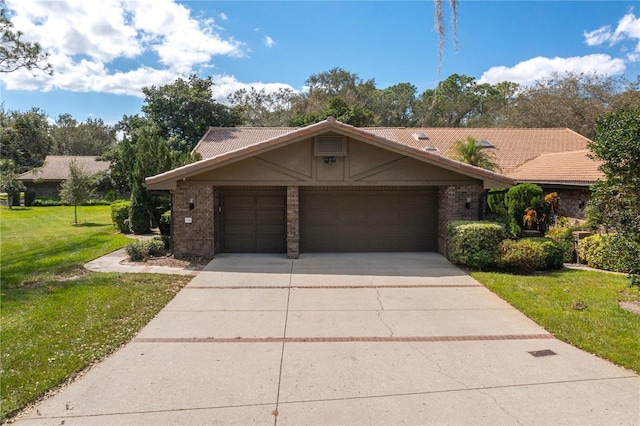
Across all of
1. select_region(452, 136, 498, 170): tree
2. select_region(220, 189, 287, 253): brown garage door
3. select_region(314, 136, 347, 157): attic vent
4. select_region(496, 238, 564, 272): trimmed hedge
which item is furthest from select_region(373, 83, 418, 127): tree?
select_region(496, 238, 564, 272): trimmed hedge

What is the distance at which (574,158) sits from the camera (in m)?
15.8

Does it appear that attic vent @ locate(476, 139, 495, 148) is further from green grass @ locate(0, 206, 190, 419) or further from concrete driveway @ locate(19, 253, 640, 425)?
green grass @ locate(0, 206, 190, 419)

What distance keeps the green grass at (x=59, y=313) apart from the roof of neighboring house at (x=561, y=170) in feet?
39.2

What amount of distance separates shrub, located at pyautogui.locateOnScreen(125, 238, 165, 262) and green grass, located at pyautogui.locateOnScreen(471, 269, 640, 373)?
8738mm

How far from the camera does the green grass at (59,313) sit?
15.7ft

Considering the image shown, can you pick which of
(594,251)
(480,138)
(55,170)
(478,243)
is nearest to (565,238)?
(594,251)

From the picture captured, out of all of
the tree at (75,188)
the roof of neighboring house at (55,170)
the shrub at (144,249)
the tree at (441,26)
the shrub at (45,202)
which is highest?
the roof of neighboring house at (55,170)

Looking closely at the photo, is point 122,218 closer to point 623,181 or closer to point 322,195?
point 322,195

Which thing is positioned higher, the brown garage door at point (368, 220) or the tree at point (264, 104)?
the tree at point (264, 104)

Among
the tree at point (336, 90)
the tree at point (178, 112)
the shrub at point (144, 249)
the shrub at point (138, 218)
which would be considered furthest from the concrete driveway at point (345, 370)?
the tree at point (336, 90)

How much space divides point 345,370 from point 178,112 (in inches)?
1002

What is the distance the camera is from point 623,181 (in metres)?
7.24

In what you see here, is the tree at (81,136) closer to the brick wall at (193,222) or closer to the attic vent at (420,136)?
the attic vent at (420,136)

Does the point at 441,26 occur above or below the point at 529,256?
above
